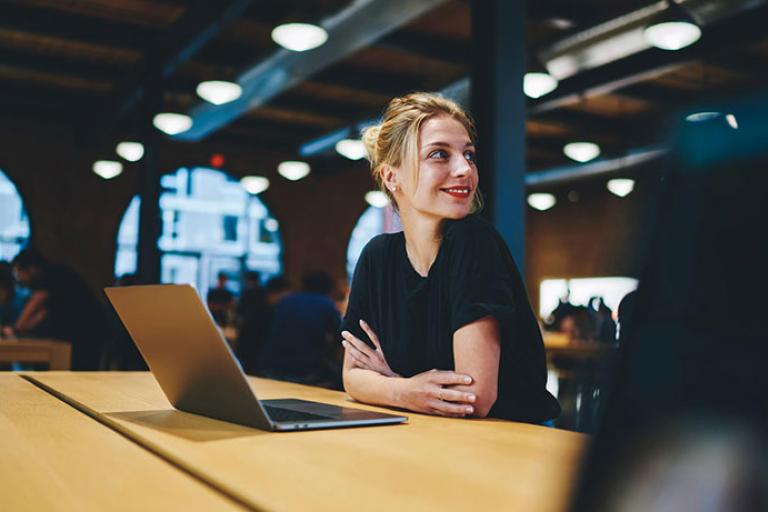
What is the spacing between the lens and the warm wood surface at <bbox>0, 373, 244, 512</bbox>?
66cm

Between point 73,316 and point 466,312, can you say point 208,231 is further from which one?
point 466,312

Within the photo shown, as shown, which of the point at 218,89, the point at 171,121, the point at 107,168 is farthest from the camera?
the point at 107,168

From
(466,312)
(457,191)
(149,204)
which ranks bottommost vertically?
(466,312)

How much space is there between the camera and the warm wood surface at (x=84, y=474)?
660mm

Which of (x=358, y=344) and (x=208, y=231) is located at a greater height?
(x=208, y=231)

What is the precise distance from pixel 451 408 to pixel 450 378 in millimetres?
66

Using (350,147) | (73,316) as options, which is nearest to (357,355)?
(73,316)

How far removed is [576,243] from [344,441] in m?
12.5

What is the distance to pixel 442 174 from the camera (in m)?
1.70

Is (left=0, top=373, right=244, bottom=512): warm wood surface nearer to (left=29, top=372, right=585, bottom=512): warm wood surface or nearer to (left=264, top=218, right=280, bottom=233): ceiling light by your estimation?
(left=29, top=372, right=585, bottom=512): warm wood surface

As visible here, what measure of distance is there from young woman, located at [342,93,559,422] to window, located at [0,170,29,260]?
908cm

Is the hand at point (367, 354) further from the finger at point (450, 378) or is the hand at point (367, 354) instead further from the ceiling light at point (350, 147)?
the ceiling light at point (350, 147)

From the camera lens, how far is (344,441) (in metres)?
1.01

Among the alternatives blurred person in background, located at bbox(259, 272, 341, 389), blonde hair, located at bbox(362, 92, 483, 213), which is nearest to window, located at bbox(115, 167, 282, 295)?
blurred person in background, located at bbox(259, 272, 341, 389)
